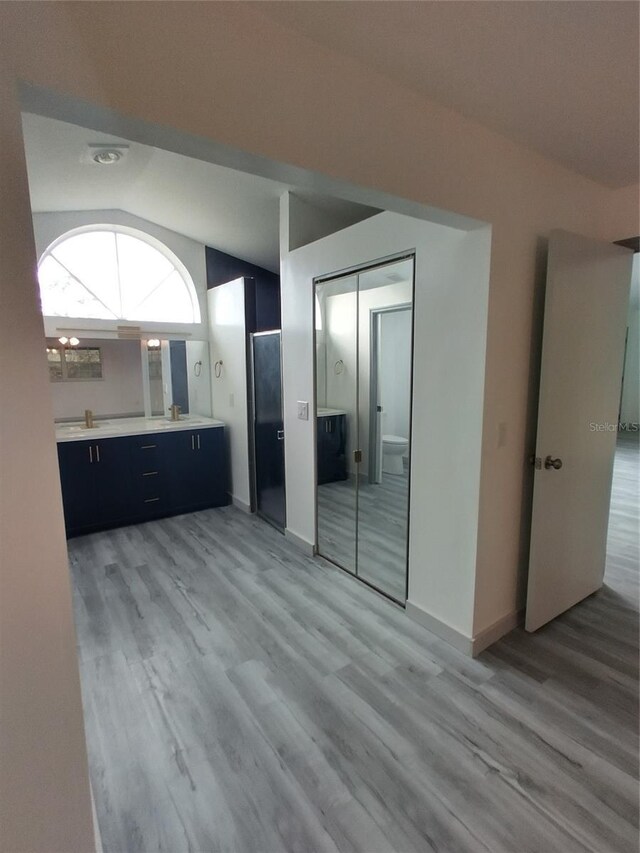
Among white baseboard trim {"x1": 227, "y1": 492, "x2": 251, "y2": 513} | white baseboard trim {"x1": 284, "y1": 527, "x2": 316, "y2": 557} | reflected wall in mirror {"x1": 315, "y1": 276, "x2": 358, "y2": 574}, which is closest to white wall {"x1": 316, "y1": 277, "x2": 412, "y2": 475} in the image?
reflected wall in mirror {"x1": 315, "y1": 276, "x2": 358, "y2": 574}

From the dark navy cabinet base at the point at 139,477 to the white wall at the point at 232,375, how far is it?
142mm

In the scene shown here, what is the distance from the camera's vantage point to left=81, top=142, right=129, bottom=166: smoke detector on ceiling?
2.40m

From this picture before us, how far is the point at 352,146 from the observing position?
1.29m

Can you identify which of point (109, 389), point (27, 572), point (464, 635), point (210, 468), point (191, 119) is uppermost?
point (191, 119)

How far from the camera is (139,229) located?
162 inches

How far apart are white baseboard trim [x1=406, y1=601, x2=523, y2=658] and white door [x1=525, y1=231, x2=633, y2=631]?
107 millimetres

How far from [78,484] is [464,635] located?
3211 millimetres

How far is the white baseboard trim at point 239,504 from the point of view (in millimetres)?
4215

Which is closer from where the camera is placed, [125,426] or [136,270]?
[125,426]

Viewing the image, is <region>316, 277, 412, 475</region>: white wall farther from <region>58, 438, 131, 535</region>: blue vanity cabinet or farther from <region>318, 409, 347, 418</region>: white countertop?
<region>58, 438, 131, 535</region>: blue vanity cabinet

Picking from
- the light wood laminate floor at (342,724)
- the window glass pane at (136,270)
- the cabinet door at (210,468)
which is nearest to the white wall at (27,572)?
the light wood laminate floor at (342,724)

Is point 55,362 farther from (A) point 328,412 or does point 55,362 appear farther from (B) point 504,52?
(B) point 504,52

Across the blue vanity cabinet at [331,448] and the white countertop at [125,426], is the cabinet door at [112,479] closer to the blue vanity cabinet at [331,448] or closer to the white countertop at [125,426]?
→ the white countertop at [125,426]

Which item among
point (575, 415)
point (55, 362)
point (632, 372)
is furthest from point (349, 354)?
point (632, 372)
